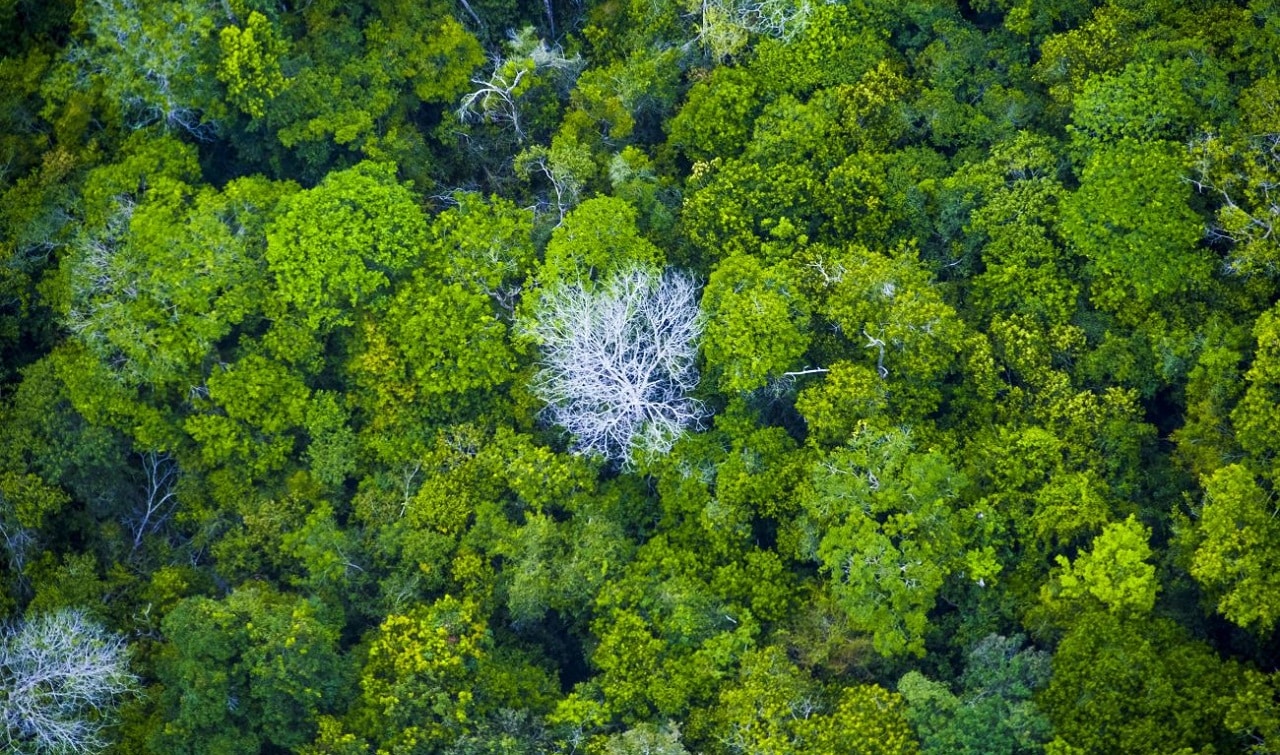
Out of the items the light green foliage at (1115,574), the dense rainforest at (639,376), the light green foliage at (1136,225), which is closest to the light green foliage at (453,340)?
the dense rainforest at (639,376)

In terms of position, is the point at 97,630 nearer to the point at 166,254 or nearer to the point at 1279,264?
the point at 166,254

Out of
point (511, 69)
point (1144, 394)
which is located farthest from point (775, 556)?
point (511, 69)

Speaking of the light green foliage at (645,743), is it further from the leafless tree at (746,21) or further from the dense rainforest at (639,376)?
the leafless tree at (746,21)

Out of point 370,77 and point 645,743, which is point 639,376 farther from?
point 370,77

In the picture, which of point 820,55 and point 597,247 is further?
point 820,55

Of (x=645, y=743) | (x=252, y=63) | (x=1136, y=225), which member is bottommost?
(x=645, y=743)

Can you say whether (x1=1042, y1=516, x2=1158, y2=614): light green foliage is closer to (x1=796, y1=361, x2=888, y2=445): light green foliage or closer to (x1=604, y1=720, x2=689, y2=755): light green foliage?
(x1=796, y1=361, x2=888, y2=445): light green foliage

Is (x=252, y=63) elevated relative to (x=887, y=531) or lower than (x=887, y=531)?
elevated

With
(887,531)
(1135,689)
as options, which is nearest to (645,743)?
(887,531)
